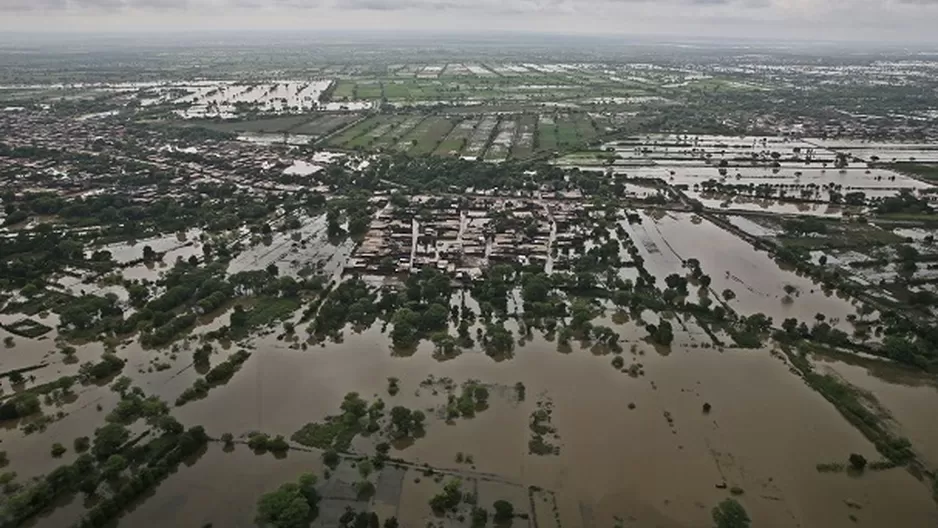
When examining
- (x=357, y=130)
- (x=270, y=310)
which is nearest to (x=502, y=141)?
(x=357, y=130)

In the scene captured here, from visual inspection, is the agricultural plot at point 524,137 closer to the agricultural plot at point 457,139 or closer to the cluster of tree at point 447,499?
the agricultural plot at point 457,139

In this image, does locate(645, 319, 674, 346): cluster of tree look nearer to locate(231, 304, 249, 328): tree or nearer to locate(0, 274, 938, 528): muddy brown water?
locate(0, 274, 938, 528): muddy brown water

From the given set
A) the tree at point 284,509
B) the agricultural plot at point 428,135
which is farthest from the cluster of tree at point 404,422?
the agricultural plot at point 428,135

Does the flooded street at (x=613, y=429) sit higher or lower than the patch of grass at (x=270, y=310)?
lower

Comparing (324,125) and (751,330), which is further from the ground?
(324,125)

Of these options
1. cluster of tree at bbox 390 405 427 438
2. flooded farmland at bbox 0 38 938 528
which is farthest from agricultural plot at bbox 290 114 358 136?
cluster of tree at bbox 390 405 427 438

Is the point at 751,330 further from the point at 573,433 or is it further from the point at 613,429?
the point at 573,433
